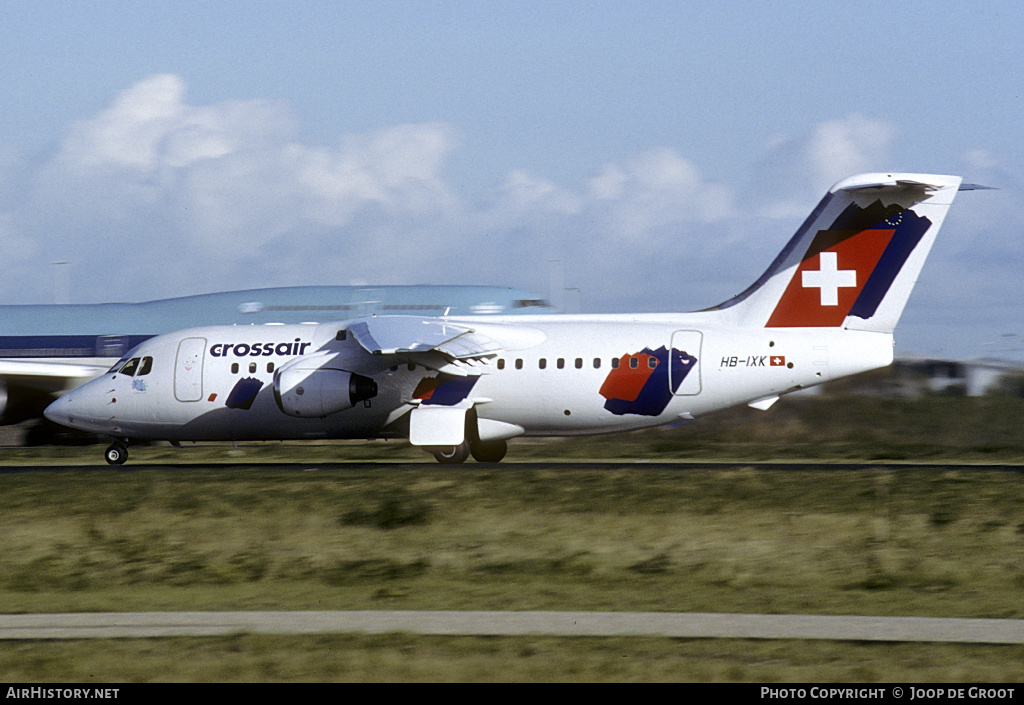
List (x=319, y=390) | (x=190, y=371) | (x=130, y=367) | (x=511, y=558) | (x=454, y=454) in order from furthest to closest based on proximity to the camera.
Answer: (x=130, y=367)
(x=190, y=371)
(x=454, y=454)
(x=319, y=390)
(x=511, y=558)

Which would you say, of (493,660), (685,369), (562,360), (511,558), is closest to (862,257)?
(685,369)

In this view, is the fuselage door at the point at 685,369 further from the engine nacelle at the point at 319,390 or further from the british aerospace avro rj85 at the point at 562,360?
the engine nacelle at the point at 319,390

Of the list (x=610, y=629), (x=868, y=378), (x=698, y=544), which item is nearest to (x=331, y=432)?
(x=698, y=544)

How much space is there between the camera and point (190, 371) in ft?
104

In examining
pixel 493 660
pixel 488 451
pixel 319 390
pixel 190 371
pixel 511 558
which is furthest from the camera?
pixel 488 451

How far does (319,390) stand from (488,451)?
15.8 feet

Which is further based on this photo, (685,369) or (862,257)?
(685,369)

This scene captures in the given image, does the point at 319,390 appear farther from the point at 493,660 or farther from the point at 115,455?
the point at 493,660

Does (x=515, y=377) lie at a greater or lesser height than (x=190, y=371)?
lesser

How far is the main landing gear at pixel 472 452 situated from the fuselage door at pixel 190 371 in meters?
6.33

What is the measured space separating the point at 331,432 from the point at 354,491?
626cm

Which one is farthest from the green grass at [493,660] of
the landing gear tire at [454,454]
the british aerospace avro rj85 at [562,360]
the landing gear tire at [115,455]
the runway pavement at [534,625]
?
the landing gear tire at [115,455]

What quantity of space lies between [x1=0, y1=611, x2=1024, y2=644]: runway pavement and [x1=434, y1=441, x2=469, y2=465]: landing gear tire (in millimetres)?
13891

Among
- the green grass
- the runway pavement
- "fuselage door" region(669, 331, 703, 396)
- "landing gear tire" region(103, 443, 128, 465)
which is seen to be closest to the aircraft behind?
"landing gear tire" region(103, 443, 128, 465)
